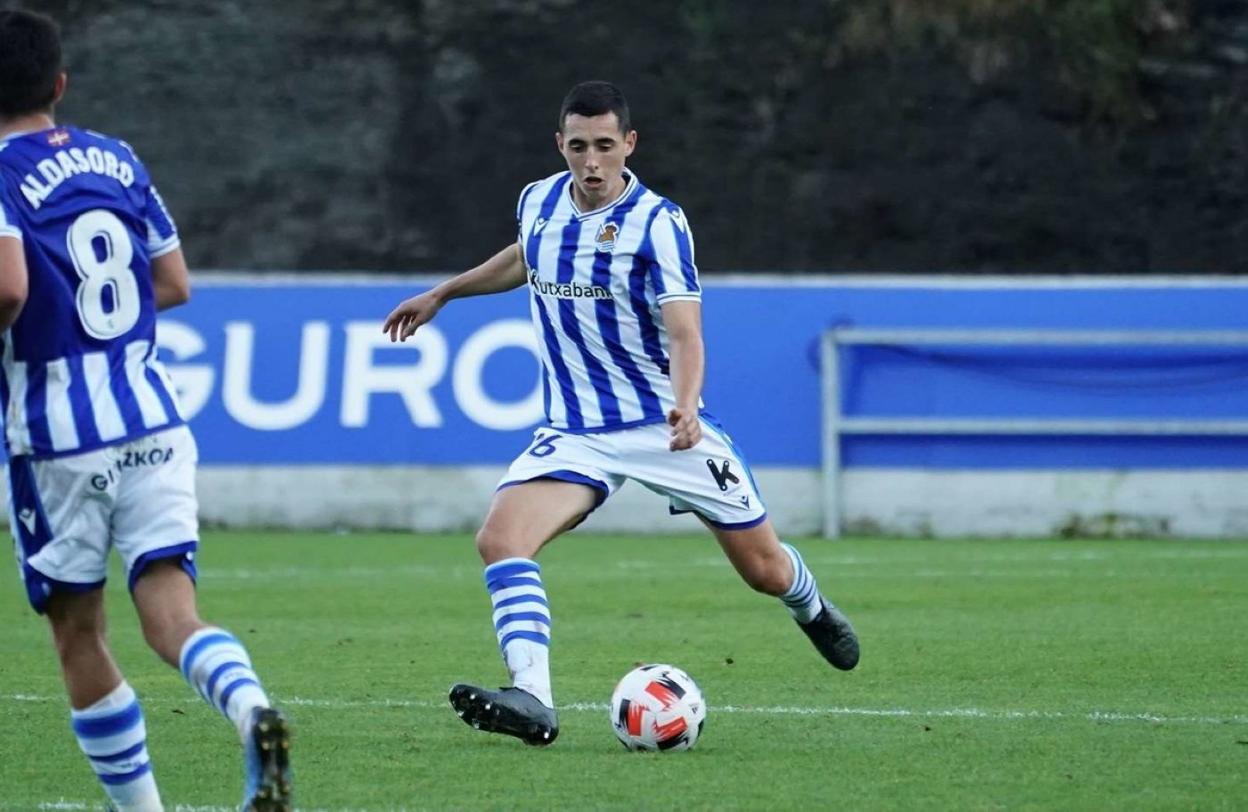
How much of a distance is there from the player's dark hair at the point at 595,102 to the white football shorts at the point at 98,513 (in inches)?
90.5

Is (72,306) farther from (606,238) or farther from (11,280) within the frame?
(606,238)

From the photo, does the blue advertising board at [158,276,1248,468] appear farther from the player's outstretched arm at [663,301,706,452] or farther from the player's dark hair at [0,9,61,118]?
the player's dark hair at [0,9,61,118]

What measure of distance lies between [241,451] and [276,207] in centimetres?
1025

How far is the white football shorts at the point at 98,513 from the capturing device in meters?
4.80

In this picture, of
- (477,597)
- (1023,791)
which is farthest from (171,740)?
(477,597)

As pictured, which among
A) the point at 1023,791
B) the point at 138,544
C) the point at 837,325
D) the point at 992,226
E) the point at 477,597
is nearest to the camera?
the point at 138,544

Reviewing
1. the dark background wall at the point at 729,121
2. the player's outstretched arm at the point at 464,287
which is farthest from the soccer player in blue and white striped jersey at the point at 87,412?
the dark background wall at the point at 729,121

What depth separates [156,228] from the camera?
196 inches

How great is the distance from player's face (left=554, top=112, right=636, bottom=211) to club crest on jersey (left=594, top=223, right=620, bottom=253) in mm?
109

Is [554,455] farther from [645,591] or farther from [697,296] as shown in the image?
[645,591]

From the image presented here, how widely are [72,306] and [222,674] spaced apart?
0.86 m

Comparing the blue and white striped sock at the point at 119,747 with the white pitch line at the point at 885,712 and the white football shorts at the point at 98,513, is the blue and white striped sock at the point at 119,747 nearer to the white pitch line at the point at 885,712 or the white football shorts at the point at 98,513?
the white football shorts at the point at 98,513

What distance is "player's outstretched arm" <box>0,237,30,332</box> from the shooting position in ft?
15.2

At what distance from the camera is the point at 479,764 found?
19.8ft
